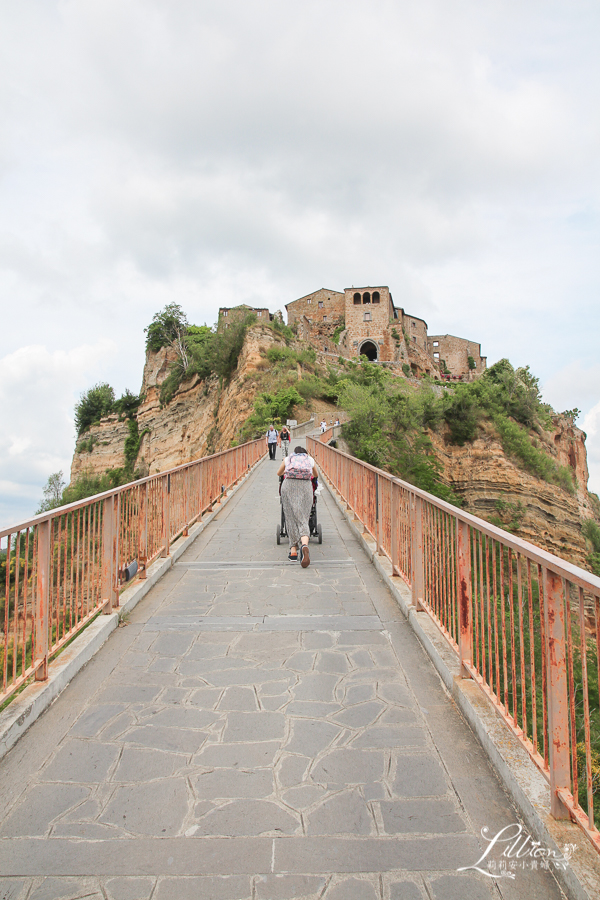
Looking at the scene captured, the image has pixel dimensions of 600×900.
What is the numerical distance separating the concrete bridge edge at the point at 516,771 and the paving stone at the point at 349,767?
2.21ft

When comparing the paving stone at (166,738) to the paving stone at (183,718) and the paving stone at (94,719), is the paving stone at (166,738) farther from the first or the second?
the paving stone at (94,719)

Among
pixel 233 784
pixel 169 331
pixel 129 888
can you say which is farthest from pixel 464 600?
pixel 169 331

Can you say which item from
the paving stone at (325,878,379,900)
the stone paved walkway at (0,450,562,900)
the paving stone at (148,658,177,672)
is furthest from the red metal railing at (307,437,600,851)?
the paving stone at (148,658,177,672)

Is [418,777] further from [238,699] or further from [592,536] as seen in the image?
[592,536]

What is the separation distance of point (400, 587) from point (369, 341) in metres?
69.7

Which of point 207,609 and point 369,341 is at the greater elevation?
point 369,341

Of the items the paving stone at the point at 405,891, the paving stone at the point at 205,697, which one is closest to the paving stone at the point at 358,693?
the paving stone at the point at 205,697

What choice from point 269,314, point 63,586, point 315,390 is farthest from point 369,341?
point 63,586

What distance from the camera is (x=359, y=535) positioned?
9531 mm

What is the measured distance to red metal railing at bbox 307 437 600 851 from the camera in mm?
2521

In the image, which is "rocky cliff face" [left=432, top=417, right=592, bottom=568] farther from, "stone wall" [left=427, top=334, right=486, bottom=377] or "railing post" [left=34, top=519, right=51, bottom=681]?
"stone wall" [left=427, top=334, right=486, bottom=377]

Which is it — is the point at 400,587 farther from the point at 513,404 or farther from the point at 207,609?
the point at 513,404

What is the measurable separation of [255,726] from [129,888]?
1.33 metres

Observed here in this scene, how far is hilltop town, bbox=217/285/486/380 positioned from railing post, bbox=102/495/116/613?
63244mm
